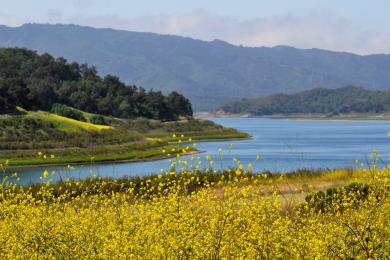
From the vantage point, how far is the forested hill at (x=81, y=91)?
15775cm

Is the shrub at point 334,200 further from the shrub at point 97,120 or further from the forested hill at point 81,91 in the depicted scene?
the forested hill at point 81,91

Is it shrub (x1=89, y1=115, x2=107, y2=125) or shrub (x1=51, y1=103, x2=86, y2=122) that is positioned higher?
shrub (x1=51, y1=103, x2=86, y2=122)

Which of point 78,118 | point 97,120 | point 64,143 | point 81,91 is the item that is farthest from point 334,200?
point 81,91

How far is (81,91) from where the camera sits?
164125 millimetres

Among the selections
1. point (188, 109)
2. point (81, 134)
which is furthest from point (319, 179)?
point (188, 109)

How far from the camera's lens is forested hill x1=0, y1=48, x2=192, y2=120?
158 m

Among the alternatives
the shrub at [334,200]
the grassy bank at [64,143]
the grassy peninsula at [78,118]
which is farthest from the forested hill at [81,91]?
the shrub at [334,200]

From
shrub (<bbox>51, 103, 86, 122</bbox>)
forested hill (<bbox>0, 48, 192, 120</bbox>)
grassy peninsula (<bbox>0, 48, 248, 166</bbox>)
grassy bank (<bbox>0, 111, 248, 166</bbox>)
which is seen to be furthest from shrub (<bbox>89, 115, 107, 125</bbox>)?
grassy bank (<bbox>0, 111, 248, 166</bbox>)

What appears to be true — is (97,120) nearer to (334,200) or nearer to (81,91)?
(81,91)

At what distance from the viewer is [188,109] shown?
19762cm

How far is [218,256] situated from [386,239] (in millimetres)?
2771

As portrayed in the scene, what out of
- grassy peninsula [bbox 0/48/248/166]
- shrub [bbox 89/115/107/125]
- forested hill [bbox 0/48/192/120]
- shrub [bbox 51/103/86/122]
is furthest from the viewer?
forested hill [bbox 0/48/192/120]

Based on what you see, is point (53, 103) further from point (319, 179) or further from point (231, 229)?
point (231, 229)

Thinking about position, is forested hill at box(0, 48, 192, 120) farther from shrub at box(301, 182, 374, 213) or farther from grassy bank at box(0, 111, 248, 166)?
shrub at box(301, 182, 374, 213)
